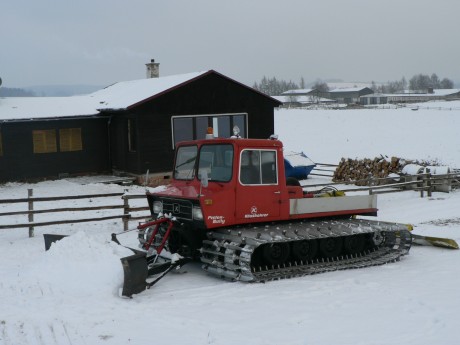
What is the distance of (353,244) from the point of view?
11711 mm

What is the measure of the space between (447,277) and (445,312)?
213 centimetres

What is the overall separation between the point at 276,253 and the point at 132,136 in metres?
14.5

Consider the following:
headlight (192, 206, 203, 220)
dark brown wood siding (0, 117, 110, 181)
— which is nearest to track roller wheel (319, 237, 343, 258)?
headlight (192, 206, 203, 220)

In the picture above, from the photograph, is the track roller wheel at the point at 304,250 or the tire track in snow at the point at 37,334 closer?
the tire track in snow at the point at 37,334

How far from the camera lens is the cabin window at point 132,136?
23609 mm

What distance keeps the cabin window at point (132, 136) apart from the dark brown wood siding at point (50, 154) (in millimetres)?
1849

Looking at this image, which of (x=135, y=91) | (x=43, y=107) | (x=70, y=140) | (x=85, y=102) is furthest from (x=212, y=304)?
(x=85, y=102)

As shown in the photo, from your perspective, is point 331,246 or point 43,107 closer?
point 331,246

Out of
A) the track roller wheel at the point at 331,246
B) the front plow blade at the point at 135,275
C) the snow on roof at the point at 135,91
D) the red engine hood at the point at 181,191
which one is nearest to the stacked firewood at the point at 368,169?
the snow on roof at the point at 135,91

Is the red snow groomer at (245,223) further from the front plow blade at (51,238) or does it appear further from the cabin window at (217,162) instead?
the front plow blade at (51,238)

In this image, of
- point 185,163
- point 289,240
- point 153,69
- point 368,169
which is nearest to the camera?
point 289,240

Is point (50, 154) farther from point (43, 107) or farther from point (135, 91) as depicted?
point (135, 91)

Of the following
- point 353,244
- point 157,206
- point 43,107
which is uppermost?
point 43,107

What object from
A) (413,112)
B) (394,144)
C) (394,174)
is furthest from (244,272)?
(413,112)
